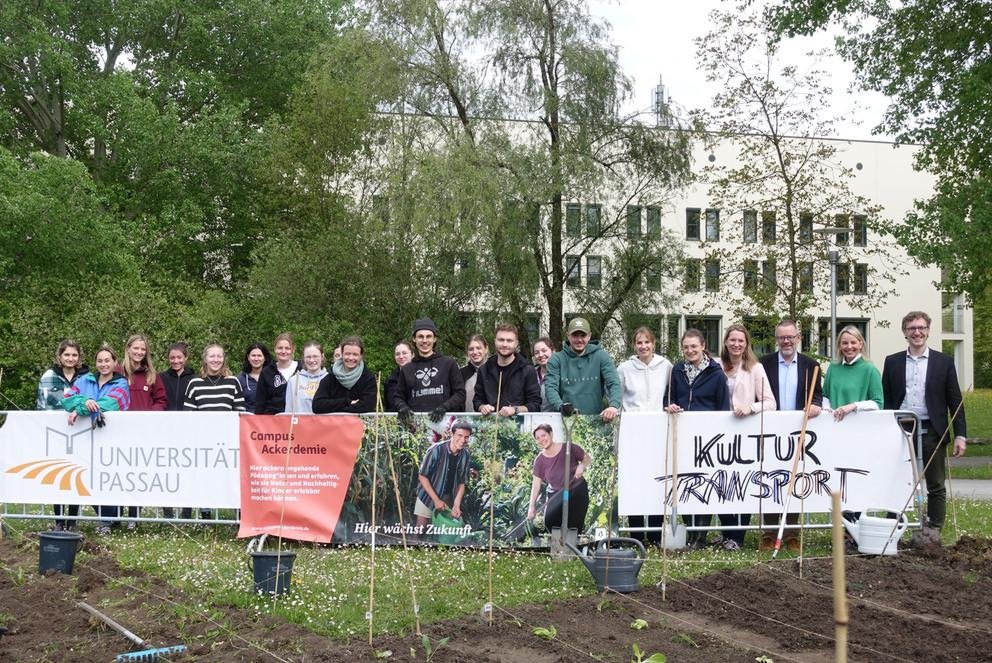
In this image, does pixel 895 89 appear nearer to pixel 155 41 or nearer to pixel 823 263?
pixel 823 263

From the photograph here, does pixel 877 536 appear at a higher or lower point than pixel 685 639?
higher

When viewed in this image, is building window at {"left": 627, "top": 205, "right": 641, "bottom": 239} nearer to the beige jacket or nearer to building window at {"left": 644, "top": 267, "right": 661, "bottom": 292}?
building window at {"left": 644, "top": 267, "right": 661, "bottom": 292}

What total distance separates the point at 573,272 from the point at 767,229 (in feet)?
16.3

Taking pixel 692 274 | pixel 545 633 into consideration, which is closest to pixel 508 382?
pixel 545 633

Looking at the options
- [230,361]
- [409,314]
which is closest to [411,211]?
[409,314]

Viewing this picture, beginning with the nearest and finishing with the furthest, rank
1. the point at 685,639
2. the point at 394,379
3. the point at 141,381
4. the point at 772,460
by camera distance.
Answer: the point at 685,639 → the point at 772,460 → the point at 394,379 → the point at 141,381

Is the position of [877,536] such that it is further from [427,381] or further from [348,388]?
[348,388]

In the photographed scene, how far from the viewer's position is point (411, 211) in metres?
23.8

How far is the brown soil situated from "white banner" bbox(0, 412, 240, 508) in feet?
6.46

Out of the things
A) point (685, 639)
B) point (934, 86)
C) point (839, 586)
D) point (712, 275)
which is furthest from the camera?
point (712, 275)

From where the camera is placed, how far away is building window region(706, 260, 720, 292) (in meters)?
24.0

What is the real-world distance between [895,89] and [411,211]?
35.2 feet

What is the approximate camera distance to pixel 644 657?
584 cm

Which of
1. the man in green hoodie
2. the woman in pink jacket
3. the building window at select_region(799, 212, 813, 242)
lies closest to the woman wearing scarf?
the man in green hoodie
